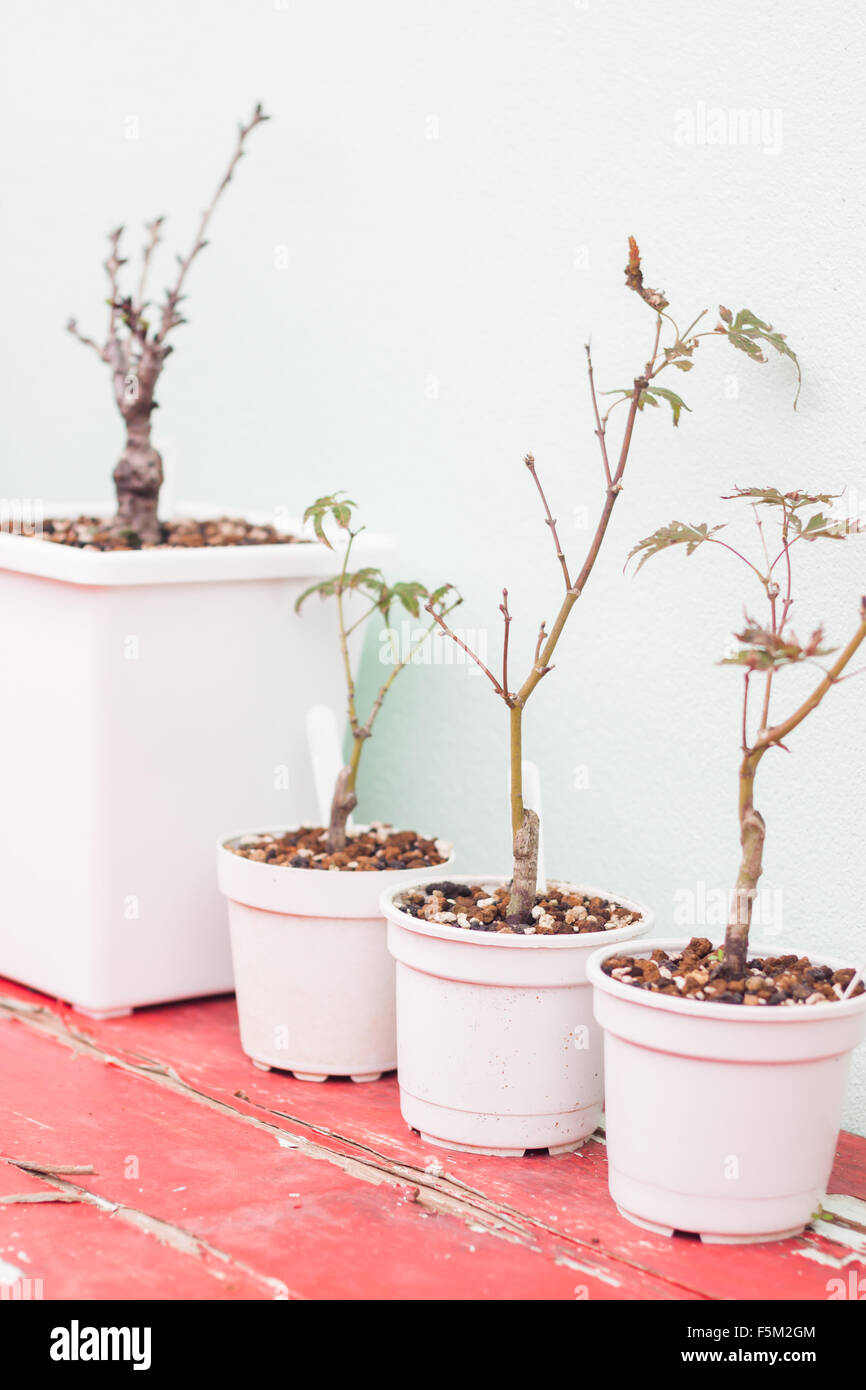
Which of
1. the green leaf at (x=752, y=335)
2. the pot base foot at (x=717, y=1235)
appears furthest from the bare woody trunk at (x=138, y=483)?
the pot base foot at (x=717, y=1235)

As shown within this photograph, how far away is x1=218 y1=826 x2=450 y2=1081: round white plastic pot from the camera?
65.9 inches

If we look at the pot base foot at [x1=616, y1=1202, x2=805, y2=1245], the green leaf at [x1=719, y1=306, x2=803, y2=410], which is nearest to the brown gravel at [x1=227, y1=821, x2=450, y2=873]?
the pot base foot at [x1=616, y1=1202, x2=805, y2=1245]

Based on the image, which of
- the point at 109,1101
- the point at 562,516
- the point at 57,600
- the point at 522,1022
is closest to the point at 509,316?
the point at 562,516

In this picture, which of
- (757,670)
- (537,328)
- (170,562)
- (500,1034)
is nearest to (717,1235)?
(500,1034)

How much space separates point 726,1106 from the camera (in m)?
1.29

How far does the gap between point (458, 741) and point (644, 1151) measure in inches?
31.0

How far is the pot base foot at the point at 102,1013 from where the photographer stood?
1868 millimetres

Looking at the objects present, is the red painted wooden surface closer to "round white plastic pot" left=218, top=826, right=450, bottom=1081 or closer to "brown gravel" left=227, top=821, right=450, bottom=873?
"round white plastic pot" left=218, top=826, right=450, bottom=1081

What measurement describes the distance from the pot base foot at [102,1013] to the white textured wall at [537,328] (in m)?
0.46

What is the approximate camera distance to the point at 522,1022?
1.49m

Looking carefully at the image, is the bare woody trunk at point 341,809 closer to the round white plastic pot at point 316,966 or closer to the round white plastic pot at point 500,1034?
the round white plastic pot at point 316,966

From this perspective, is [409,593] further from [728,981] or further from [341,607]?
[728,981]

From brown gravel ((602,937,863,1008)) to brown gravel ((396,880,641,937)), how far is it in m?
0.10
